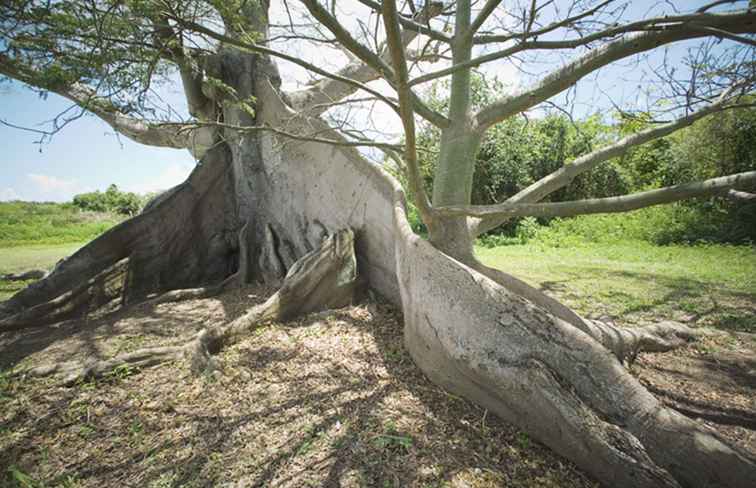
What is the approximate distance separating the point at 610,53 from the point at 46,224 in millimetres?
22971

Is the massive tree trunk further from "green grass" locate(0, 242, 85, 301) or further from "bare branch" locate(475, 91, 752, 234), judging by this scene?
"green grass" locate(0, 242, 85, 301)

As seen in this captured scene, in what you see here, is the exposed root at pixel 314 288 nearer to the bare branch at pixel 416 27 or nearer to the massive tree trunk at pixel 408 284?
the massive tree trunk at pixel 408 284

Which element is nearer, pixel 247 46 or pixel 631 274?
pixel 247 46

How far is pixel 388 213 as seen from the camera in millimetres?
3588

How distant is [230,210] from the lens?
562 cm

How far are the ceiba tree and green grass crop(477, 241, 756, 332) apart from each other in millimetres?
1045

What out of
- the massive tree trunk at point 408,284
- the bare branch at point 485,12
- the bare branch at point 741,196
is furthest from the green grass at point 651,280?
the bare branch at point 485,12

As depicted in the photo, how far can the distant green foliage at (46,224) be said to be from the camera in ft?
48.4

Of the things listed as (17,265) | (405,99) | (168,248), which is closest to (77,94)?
(168,248)

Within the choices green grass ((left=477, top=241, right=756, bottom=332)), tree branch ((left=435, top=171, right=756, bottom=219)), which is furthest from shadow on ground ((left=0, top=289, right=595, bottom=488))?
green grass ((left=477, top=241, right=756, bottom=332))

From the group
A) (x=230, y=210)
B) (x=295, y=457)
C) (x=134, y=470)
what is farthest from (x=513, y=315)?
(x=230, y=210)

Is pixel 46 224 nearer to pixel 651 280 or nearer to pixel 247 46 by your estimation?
pixel 247 46

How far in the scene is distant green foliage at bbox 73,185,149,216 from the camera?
81.5 ft

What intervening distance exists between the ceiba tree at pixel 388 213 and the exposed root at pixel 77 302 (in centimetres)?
2
